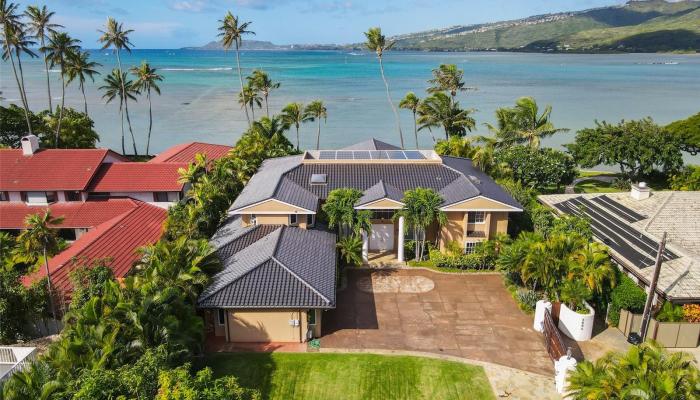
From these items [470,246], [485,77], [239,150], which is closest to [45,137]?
[239,150]

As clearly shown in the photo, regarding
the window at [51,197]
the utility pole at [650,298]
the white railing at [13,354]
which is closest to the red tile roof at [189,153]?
the window at [51,197]

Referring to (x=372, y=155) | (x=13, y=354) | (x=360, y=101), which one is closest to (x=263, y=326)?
(x=13, y=354)

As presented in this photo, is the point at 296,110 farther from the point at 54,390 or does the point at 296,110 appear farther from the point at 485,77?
the point at 485,77

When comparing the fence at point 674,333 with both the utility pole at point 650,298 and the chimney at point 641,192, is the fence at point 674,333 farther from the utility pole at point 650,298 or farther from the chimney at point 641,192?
the chimney at point 641,192

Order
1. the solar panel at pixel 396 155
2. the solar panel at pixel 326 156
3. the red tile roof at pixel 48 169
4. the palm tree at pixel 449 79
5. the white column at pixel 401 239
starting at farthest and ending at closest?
1. the palm tree at pixel 449 79
2. the red tile roof at pixel 48 169
3. the solar panel at pixel 326 156
4. the solar panel at pixel 396 155
5. the white column at pixel 401 239

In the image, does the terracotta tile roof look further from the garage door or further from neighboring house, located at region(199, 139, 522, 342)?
the garage door

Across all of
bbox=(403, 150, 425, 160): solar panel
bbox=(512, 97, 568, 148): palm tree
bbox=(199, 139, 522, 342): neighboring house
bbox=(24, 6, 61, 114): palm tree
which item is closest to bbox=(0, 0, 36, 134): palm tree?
bbox=(24, 6, 61, 114): palm tree

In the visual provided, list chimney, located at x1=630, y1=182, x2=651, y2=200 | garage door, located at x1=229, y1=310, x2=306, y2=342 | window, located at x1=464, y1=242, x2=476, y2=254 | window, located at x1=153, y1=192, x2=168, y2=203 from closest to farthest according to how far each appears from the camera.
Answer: garage door, located at x1=229, y1=310, x2=306, y2=342
chimney, located at x1=630, y1=182, x2=651, y2=200
window, located at x1=464, y1=242, x2=476, y2=254
window, located at x1=153, y1=192, x2=168, y2=203
